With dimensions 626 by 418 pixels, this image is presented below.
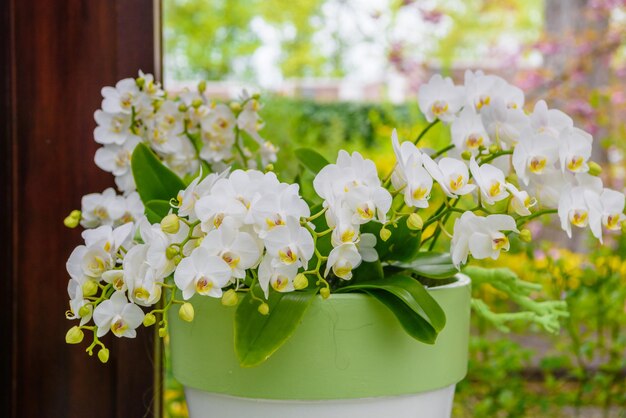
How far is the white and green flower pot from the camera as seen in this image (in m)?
0.68

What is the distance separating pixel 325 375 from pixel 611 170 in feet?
10.9

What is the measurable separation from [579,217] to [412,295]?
0.17m

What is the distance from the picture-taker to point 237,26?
11516mm

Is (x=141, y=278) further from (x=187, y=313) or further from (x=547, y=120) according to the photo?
(x=547, y=120)

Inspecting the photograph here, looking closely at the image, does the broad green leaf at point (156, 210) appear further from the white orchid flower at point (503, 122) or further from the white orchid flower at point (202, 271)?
the white orchid flower at point (503, 122)

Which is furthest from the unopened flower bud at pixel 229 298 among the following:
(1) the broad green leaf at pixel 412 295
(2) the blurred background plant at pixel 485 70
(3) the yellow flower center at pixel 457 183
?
(2) the blurred background plant at pixel 485 70

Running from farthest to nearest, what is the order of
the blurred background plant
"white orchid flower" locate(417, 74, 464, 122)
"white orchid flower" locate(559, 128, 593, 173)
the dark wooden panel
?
1. the blurred background plant
2. the dark wooden panel
3. "white orchid flower" locate(417, 74, 464, 122)
4. "white orchid flower" locate(559, 128, 593, 173)

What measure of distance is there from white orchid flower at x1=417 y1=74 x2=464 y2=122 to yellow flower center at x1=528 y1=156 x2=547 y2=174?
131mm

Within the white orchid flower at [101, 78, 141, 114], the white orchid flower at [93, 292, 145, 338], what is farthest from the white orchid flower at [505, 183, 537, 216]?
the white orchid flower at [101, 78, 141, 114]

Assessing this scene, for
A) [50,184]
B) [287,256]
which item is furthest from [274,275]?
[50,184]

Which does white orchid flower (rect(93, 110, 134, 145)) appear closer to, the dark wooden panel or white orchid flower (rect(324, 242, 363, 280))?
the dark wooden panel

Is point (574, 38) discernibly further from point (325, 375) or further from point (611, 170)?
point (325, 375)

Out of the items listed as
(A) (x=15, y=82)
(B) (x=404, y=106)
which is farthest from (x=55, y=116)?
(B) (x=404, y=106)

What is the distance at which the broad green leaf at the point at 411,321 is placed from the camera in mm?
680
